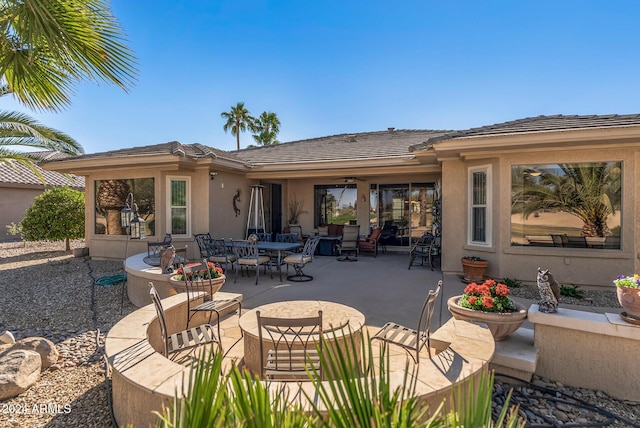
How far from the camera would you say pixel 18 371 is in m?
3.32

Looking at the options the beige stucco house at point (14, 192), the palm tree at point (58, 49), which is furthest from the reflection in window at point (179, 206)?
the beige stucco house at point (14, 192)

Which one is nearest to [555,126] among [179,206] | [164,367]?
[164,367]

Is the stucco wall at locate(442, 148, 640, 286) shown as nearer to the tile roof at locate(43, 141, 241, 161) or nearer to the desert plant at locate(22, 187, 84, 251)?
the tile roof at locate(43, 141, 241, 161)

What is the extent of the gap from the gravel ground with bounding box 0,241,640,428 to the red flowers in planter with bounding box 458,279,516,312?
77 centimetres

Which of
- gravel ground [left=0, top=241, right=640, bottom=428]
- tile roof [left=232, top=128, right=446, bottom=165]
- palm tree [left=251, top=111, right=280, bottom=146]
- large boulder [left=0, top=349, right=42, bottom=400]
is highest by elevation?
palm tree [left=251, top=111, right=280, bottom=146]

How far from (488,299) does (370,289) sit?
10.2ft

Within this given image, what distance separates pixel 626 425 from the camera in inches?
112

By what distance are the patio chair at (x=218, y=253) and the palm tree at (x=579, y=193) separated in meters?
6.72

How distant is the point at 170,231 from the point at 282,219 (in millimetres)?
5018

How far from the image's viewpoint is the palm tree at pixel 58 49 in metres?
3.23

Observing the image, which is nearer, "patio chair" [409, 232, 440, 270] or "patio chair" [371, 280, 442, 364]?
"patio chair" [371, 280, 442, 364]

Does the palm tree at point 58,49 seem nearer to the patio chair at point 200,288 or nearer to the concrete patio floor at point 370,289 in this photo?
the patio chair at point 200,288

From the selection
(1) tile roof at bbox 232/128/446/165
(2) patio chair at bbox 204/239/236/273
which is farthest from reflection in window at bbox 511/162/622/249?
(2) patio chair at bbox 204/239/236/273

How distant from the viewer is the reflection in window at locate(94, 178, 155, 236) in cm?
1022
